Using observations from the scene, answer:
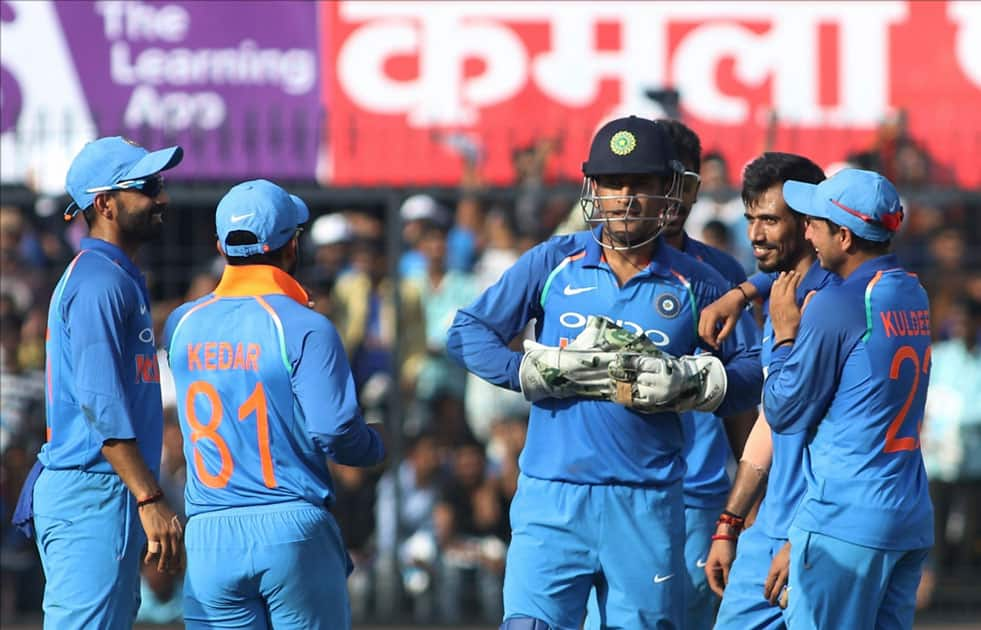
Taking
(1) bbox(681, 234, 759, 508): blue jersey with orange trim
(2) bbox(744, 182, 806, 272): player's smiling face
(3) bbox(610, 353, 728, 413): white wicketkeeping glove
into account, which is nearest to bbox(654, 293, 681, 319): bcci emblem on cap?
(3) bbox(610, 353, 728, 413): white wicketkeeping glove

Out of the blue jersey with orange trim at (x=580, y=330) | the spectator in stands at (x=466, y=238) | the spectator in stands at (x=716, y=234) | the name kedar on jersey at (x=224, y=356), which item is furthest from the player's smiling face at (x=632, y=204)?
the spectator in stands at (x=466, y=238)

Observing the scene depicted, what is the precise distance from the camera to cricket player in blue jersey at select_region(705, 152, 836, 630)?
6.00 metres

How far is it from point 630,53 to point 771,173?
22.1 ft

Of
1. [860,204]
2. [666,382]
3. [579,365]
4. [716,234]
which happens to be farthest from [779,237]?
[716,234]

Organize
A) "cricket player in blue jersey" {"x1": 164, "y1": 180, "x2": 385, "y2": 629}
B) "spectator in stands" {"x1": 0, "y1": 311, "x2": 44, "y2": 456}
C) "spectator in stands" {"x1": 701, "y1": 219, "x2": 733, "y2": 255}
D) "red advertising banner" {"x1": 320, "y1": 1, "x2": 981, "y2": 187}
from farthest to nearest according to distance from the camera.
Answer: "red advertising banner" {"x1": 320, "y1": 1, "x2": 981, "y2": 187} < "spectator in stands" {"x1": 0, "y1": 311, "x2": 44, "y2": 456} < "spectator in stands" {"x1": 701, "y1": 219, "x2": 733, "y2": 255} < "cricket player in blue jersey" {"x1": 164, "y1": 180, "x2": 385, "y2": 629}

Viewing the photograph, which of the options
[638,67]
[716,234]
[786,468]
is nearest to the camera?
[786,468]

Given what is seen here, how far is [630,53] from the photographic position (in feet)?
42.5

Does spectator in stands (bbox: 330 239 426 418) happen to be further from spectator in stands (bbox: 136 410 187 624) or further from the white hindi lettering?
the white hindi lettering

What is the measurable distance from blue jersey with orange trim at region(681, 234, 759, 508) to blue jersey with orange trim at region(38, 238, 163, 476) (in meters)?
2.11

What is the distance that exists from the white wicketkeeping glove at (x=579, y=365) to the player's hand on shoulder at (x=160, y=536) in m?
1.26

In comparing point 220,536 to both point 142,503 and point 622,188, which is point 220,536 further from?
point 622,188

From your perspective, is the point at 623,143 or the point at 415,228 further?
the point at 415,228

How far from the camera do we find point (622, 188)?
574 cm

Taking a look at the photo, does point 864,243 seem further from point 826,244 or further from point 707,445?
point 707,445
